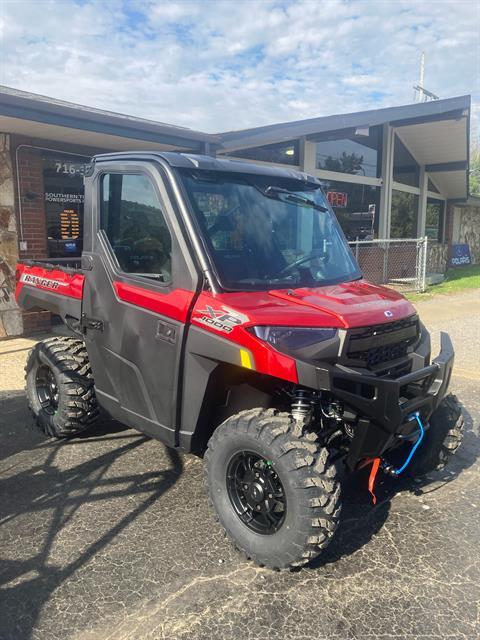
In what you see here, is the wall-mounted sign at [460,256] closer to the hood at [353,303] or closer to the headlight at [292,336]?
the hood at [353,303]

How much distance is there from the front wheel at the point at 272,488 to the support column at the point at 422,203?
57.4 ft

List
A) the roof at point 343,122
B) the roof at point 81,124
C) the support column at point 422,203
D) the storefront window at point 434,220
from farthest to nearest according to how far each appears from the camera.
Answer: the storefront window at point 434,220, the support column at point 422,203, the roof at point 343,122, the roof at point 81,124

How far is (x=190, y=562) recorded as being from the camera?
2957 millimetres

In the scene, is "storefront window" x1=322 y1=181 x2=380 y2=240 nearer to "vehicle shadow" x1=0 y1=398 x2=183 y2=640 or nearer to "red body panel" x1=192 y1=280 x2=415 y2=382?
"vehicle shadow" x1=0 y1=398 x2=183 y2=640

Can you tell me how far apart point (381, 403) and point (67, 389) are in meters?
2.64

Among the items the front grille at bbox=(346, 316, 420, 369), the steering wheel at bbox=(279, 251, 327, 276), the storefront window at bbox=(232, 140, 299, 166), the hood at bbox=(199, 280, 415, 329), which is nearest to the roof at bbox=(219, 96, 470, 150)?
the storefront window at bbox=(232, 140, 299, 166)

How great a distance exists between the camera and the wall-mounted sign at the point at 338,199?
1396 cm

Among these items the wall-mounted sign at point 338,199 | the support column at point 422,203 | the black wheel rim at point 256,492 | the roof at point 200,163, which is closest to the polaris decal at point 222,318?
the black wheel rim at point 256,492

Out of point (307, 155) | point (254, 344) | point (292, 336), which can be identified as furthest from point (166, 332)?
point (307, 155)

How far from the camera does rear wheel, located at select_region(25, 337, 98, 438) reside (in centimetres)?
432

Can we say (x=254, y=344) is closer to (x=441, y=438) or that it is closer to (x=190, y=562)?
(x=190, y=562)

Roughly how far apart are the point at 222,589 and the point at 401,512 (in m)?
1.41

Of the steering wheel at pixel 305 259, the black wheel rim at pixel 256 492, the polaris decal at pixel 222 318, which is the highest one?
the steering wheel at pixel 305 259

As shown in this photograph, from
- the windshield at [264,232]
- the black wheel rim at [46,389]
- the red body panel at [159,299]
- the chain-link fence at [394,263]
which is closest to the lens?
the red body panel at [159,299]
